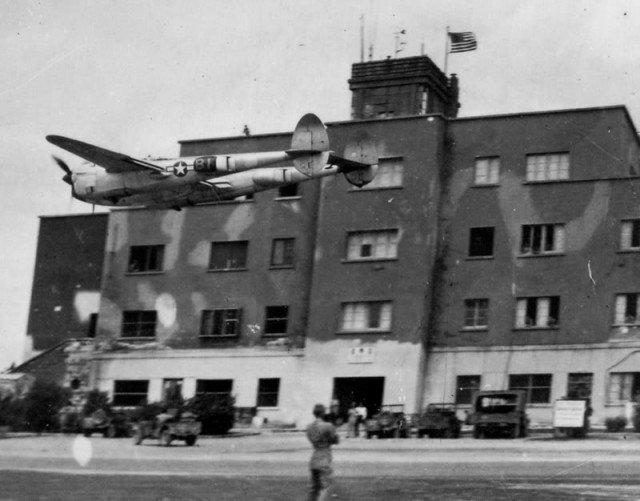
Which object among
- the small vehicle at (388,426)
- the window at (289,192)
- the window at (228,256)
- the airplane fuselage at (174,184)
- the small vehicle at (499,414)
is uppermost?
the window at (289,192)

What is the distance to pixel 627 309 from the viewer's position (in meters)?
57.5

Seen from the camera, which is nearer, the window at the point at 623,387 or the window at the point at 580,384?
the window at the point at 623,387

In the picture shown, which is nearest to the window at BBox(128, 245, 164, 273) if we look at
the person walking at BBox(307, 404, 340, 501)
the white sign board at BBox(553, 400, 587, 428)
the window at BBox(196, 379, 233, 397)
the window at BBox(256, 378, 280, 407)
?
the window at BBox(196, 379, 233, 397)

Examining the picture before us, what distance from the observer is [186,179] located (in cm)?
3906

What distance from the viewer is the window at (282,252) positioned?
2606 inches

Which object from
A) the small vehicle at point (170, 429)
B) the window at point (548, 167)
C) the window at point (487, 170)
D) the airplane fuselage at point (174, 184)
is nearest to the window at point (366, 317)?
the window at point (487, 170)

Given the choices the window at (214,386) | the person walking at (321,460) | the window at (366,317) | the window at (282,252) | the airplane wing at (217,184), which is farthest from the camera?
the window at (282,252)

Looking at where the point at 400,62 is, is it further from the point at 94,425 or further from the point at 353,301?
the point at 94,425

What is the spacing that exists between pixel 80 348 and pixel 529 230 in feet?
89.6

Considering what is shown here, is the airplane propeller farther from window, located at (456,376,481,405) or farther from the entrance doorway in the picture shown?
window, located at (456,376,481,405)

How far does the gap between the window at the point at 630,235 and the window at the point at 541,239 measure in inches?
121

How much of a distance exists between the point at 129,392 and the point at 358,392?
45.6ft

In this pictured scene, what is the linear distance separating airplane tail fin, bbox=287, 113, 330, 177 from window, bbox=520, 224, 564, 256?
24.5 metres

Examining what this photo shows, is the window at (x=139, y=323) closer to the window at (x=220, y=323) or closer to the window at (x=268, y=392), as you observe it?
the window at (x=220, y=323)
